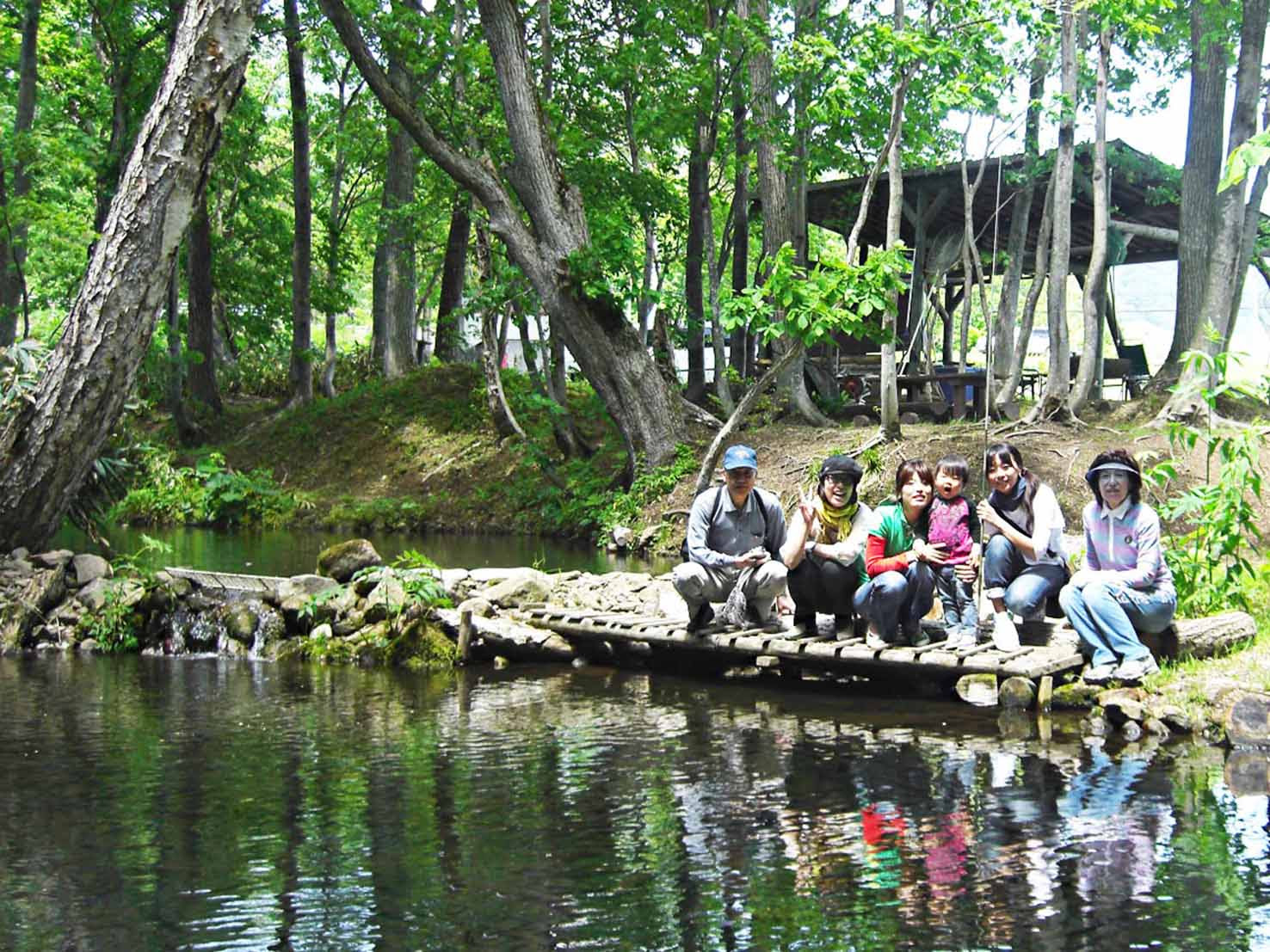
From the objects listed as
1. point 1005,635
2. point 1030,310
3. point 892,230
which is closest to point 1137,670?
point 1005,635

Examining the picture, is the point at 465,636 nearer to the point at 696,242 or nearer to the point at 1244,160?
the point at 1244,160

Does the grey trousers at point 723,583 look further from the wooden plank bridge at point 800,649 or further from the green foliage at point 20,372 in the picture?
the green foliage at point 20,372

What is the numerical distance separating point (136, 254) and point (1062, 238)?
12.2 meters

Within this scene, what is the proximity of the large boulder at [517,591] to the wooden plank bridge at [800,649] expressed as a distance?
0.45 meters

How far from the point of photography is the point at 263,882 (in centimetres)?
507

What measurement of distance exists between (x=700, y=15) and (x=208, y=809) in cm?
1711

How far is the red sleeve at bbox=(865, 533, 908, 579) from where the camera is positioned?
27.0ft

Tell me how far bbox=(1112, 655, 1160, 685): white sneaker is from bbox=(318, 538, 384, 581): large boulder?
6085 millimetres

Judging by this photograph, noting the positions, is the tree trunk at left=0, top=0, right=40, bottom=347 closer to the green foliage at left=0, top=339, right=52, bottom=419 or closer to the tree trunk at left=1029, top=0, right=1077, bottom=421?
the green foliage at left=0, top=339, right=52, bottom=419

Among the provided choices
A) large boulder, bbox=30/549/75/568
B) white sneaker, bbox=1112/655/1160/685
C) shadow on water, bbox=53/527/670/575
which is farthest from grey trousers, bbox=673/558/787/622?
shadow on water, bbox=53/527/670/575

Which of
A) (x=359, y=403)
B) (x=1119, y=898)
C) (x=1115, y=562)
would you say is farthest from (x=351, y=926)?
(x=359, y=403)

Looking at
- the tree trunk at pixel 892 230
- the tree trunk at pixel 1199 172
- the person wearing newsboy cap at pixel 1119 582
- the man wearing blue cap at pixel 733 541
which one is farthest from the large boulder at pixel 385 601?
the tree trunk at pixel 1199 172

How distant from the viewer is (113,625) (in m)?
11.1

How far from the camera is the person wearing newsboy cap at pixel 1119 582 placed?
25.3 feet
